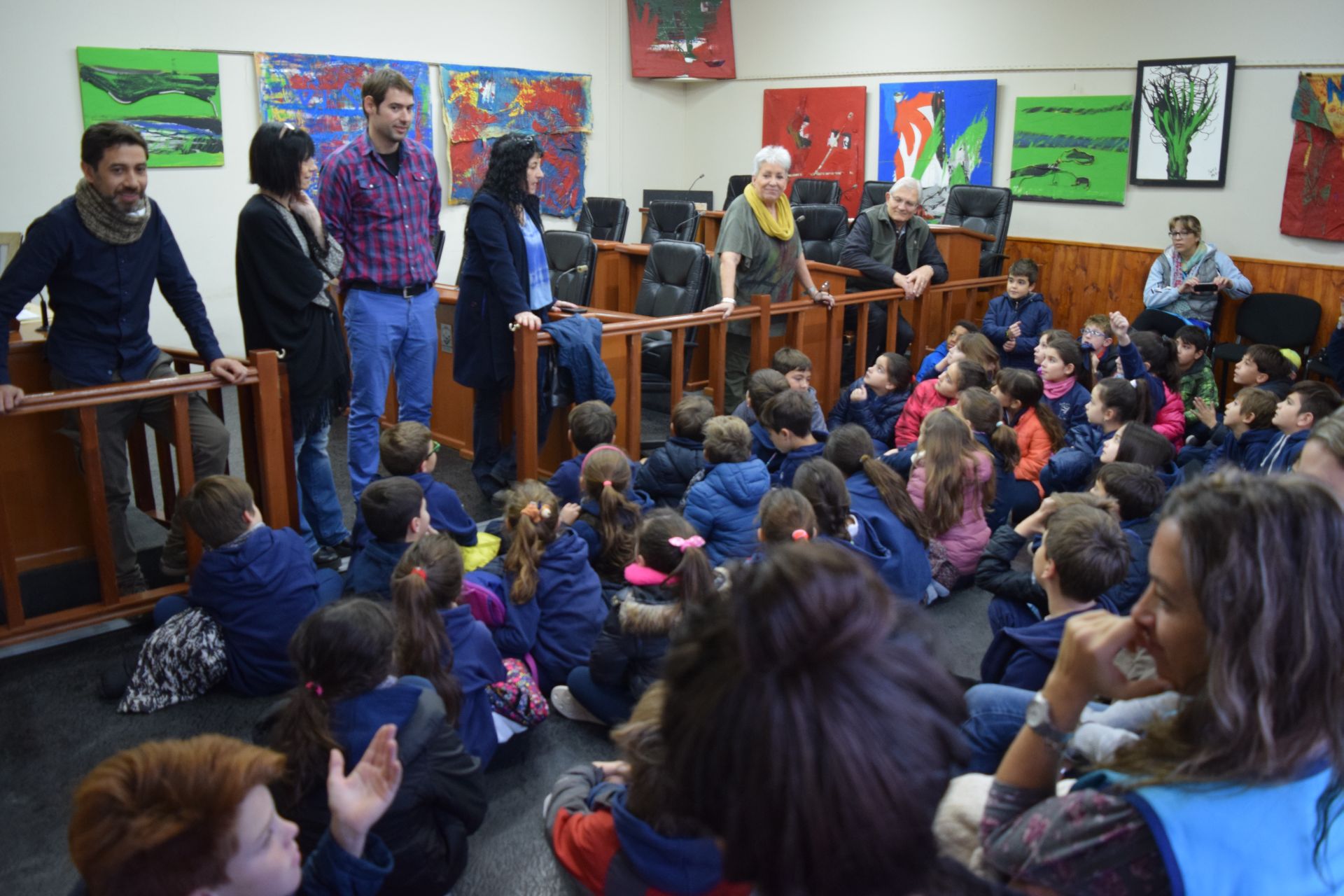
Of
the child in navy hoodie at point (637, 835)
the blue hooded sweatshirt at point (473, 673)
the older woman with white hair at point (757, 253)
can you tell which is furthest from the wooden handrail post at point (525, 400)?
the child in navy hoodie at point (637, 835)

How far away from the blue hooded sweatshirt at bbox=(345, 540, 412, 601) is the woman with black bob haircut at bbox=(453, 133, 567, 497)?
1389 millimetres

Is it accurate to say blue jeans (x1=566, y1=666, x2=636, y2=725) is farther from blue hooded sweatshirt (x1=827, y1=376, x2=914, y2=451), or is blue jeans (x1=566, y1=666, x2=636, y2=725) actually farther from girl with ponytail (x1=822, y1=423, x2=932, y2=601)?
blue hooded sweatshirt (x1=827, y1=376, x2=914, y2=451)

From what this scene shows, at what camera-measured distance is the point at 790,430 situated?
3.78 meters

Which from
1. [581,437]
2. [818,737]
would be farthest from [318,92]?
[818,737]

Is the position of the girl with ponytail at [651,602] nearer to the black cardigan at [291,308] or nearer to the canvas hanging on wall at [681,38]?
the black cardigan at [291,308]

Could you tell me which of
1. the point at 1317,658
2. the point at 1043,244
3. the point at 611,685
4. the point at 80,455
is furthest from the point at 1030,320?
the point at 1317,658

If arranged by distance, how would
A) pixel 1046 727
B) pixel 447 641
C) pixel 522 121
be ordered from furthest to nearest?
pixel 522 121 < pixel 447 641 < pixel 1046 727

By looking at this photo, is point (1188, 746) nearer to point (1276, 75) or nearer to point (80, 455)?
point (80, 455)

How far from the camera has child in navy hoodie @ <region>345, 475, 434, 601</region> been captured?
9.21 ft

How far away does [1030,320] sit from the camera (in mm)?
5945

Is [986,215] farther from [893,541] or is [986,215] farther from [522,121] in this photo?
[893,541]

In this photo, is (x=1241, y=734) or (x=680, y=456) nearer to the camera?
(x=1241, y=734)

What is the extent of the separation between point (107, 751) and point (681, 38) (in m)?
8.79

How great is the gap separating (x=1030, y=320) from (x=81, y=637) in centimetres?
497
